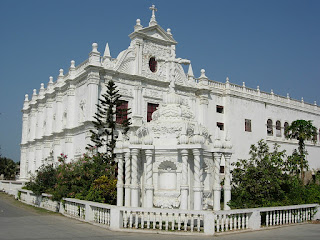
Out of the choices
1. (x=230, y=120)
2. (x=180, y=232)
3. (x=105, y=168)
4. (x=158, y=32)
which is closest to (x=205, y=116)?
(x=230, y=120)

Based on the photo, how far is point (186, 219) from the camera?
31.3ft

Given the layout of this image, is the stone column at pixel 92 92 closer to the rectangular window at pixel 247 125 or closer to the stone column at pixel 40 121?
the stone column at pixel 40 121

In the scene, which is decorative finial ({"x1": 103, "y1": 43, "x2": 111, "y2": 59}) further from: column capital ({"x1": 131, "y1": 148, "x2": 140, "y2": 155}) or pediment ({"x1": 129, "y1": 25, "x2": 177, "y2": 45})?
column capital ({"x1": 131, "y1": 148, "x2": 140, "y2": 155})

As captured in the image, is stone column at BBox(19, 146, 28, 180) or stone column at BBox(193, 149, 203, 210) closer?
stone column at BBox(193, 149, 203, 210)

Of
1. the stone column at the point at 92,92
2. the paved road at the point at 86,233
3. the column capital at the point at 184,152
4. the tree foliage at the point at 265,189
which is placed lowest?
the paved road at the point at 86,233

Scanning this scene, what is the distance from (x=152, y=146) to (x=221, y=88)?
22.3 m

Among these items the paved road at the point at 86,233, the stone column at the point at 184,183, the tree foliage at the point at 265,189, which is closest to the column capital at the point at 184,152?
the stone column at the point at 184,183

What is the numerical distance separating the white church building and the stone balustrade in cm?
94

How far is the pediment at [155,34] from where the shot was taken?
2757cm

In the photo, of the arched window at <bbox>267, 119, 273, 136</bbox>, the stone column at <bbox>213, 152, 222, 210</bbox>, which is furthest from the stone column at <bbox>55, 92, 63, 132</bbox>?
the stone column at <bbox>213, 152, 222, 210</bbox>

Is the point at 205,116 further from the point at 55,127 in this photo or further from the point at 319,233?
the point at 319,233

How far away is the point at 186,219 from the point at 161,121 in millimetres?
3364

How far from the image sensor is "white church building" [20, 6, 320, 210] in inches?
437

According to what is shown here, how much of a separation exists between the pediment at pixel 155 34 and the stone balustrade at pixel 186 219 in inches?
709
